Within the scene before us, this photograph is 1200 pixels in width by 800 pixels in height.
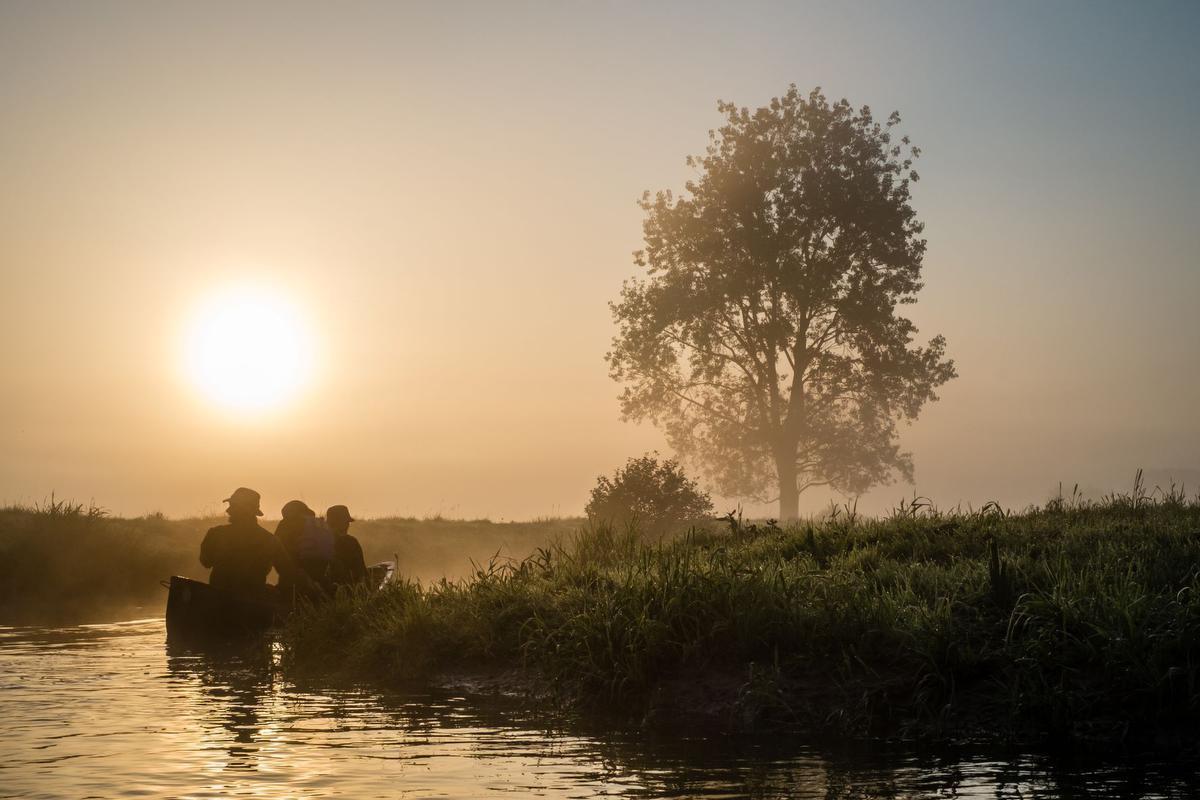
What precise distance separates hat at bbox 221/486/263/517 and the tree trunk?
25.9 m

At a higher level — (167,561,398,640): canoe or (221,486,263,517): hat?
(221,486,263,517): hat

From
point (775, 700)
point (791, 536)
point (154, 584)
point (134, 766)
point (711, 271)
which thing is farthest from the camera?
point (711, 271)

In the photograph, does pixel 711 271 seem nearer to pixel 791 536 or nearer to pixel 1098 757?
pixel 791 536

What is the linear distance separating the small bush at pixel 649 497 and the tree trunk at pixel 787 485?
36.8 ft

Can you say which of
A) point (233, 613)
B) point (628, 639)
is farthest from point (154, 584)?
point (628, 639)

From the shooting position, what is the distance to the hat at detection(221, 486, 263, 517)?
1828 cm

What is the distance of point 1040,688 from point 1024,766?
1.51 m

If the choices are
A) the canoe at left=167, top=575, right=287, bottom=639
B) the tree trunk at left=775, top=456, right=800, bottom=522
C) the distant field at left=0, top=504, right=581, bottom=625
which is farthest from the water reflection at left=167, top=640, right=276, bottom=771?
the tree trunk at left=775, top=456, right=800, bottom=522

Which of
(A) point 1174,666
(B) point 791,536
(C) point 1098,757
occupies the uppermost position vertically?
(B) point 791,536

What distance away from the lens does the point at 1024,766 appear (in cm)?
824

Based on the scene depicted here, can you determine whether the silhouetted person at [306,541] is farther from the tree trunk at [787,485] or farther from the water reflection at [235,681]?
the tree trunk at [787,485]

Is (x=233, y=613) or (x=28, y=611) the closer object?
(x=233, y=613)

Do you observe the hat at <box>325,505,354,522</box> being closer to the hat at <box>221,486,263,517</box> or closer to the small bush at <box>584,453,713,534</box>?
the hat at <box>221,486,263,517</box>

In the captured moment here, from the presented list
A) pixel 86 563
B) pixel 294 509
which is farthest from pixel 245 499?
pixel 86 563
